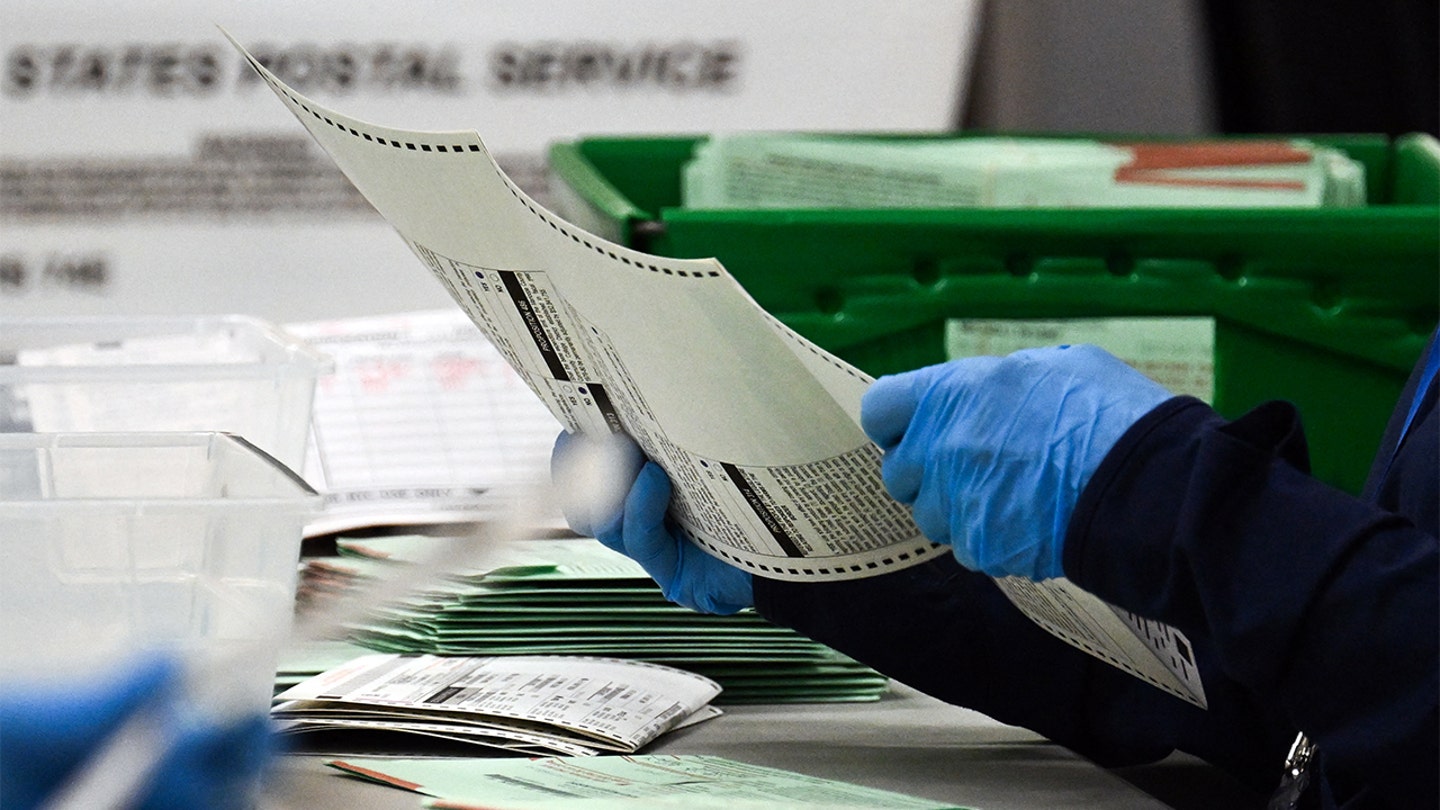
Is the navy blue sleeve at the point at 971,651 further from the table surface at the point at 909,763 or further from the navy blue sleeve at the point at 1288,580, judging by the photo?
the navy blue sleeve at the point at 1288,580

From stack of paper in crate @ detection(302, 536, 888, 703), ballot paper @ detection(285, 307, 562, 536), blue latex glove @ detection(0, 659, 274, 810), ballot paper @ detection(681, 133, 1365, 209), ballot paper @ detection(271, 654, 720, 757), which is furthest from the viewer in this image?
ballot paper @ detection(681, 133, 1365, 209)

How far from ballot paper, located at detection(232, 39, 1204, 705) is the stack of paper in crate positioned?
0.54 feet

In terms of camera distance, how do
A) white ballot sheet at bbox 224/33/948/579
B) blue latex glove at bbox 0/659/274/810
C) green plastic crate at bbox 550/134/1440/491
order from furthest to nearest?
green plastic crate at bbox 550/134/1440/491 < white ballot sheet at bbox 224/33/948/579 < blue latex glove at bbox 0/659/274/810

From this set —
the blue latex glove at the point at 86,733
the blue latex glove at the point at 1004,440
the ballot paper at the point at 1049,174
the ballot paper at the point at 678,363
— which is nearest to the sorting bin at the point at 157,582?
the blue latex glove at the point at 86,733

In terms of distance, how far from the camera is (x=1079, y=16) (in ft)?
8.16

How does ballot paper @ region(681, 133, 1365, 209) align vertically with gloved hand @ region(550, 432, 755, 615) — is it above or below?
above

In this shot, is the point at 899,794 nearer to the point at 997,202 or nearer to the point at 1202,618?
the point at 1202,618

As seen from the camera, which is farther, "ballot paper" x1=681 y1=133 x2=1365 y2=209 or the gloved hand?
"ballot paper" x1=681 y1=133 x2=1365 y2=209

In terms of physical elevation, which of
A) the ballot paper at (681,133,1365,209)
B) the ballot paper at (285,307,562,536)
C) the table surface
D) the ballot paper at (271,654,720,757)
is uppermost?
the ballot paper at (681,133,1365,209)

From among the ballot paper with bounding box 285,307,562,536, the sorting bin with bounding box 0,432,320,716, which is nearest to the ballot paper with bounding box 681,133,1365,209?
the ballot paper with bounding box 285,307,562,536

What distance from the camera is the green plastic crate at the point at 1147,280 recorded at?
108 centimetres

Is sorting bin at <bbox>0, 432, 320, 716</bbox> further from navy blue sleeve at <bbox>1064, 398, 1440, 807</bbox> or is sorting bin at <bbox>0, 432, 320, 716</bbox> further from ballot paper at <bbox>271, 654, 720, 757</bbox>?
navy blue sleeve at <bbox>1064, 398, 1440, 807</bbox>

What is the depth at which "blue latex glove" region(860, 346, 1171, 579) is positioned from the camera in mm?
612

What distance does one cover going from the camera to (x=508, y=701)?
75 centimetres
